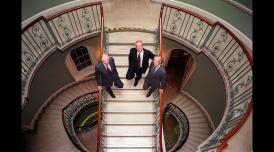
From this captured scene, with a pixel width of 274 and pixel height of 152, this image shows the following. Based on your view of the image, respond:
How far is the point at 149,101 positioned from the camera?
9.80 metres

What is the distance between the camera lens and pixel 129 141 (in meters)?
9.25

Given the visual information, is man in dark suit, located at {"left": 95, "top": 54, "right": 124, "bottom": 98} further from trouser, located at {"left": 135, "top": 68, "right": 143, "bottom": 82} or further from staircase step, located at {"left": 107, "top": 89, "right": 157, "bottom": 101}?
trouser, located at {"left": 135, "top": 68, "right": 143, "bottom": 82}

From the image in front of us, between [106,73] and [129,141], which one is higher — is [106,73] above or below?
above

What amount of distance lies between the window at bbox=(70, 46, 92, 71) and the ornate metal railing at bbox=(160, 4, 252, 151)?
3.78m

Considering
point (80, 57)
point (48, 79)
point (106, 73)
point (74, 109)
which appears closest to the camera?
point (106, 73)

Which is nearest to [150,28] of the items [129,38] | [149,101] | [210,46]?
[129,38]

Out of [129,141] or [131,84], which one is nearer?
[129,141]

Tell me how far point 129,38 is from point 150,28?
830 mm

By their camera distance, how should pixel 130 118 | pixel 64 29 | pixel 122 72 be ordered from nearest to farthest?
pixel 130 118, pixel 122 72, pixel 64 29

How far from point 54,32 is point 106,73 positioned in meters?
2.73

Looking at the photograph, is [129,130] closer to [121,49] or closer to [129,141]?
[129,141]

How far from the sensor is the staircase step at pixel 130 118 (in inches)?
374

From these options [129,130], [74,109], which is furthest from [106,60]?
[74,109]

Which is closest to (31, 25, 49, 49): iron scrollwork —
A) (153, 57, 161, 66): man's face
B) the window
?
the window
